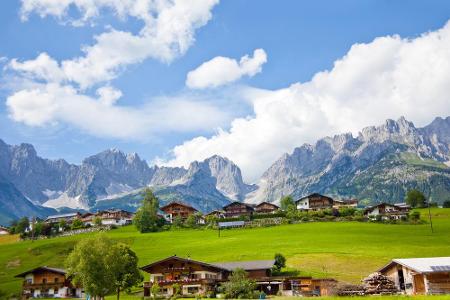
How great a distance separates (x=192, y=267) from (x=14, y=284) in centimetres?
4084

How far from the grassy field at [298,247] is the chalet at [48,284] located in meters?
2.76

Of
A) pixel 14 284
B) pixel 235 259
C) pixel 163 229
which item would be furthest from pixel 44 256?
pixel 235 259

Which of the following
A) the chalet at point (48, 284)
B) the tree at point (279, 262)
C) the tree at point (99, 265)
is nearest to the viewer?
the tree at point (99, 265)

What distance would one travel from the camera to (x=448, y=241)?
103m

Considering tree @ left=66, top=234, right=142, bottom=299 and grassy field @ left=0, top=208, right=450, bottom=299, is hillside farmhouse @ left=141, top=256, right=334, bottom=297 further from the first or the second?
tree @ left=66, top=234, right=142, bottom=299

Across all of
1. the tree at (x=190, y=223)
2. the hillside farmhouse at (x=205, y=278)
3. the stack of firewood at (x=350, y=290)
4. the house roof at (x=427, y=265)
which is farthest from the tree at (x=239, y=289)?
the tree at (x=190, y=223)

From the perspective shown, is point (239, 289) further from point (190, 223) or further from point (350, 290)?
point (190, 223)

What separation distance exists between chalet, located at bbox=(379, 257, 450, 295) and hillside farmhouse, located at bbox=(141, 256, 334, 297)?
15.9 meters

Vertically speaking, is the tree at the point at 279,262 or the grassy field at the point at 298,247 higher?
the grassy field at the point at 298,247

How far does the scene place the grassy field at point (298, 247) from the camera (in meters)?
88.7

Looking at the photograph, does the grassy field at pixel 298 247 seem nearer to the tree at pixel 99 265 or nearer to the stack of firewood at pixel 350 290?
the stack of firewood at pixel 350 290

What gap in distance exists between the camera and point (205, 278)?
262ft

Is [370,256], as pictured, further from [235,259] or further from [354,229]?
[354,229]

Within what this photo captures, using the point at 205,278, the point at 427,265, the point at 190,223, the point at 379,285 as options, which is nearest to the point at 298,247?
the point at 205,278
